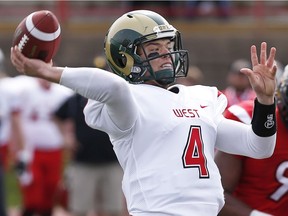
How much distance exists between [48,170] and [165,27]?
630cm

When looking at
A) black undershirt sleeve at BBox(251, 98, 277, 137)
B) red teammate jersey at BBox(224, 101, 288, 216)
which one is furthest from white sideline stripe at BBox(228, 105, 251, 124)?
black undershirt sleeve at BBox(251, 98, 277, 137)

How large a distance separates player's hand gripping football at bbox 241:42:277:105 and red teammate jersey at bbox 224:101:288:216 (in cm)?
64

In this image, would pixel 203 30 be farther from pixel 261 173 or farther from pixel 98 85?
pixel 98 85

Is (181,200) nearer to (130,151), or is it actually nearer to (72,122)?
(130,151)

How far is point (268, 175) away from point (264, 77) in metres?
0.84

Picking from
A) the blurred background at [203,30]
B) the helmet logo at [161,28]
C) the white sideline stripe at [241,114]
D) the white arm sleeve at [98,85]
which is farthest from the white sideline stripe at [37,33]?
the blurred background at [203,30]

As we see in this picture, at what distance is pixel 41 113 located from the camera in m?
10.4

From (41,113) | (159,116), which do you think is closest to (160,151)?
(159,116)

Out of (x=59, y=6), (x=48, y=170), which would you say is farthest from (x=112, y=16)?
(x=48, y=170)

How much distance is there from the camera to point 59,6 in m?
14.4

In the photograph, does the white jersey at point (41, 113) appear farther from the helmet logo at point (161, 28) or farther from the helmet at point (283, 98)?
the helmet logo at point (161, 28)

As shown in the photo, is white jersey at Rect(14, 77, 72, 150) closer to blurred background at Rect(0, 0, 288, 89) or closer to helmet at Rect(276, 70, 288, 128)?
blurred background at Rect(0, 0, 288, 89)

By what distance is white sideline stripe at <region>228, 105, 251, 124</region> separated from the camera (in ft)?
15.4

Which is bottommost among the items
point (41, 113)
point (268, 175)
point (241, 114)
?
point (41, 113)
